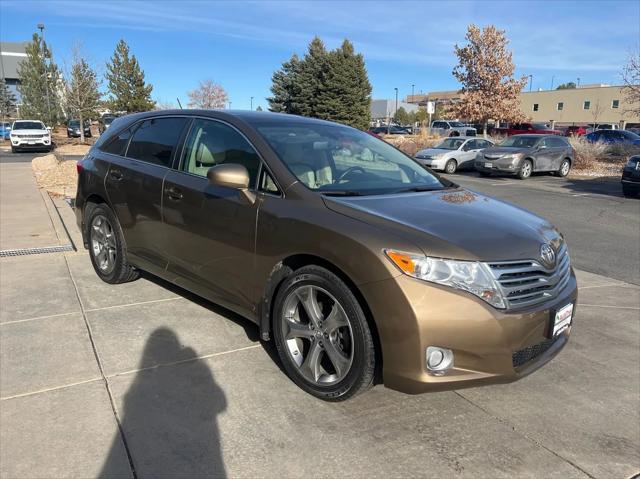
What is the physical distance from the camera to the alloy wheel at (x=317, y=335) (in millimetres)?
2891

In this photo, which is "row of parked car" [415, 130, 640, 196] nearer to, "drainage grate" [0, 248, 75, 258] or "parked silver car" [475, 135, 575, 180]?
"parked silver car" [475, 135, 575, 180]

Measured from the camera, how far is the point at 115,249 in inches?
188

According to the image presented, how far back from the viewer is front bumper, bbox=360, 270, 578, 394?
253cm

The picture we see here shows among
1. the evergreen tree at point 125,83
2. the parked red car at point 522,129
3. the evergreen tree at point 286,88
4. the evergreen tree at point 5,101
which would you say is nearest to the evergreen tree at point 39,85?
the evergreen tree at point 125,83

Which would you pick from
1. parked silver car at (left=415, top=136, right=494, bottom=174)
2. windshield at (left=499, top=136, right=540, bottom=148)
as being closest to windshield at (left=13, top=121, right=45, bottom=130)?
parked silver car at (left=415, top=136, right=494, bottom=174)

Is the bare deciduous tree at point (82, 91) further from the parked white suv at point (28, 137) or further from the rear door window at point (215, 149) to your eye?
the rear door window at point (215, 149)

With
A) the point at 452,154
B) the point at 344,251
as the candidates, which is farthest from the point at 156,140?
the point at 452,154

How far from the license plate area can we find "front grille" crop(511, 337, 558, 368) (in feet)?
0.21

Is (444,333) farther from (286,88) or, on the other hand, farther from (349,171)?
(286,88)

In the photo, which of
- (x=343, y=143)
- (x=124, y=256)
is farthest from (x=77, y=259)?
(x=343, y=143)

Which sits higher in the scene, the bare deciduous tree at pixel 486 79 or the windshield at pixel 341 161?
the bare deciduous tree at pixel 486 79

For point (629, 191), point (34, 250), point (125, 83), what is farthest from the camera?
point (125, 83)

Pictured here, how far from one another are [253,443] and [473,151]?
805 inches

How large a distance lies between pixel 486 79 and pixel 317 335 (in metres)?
36.8
